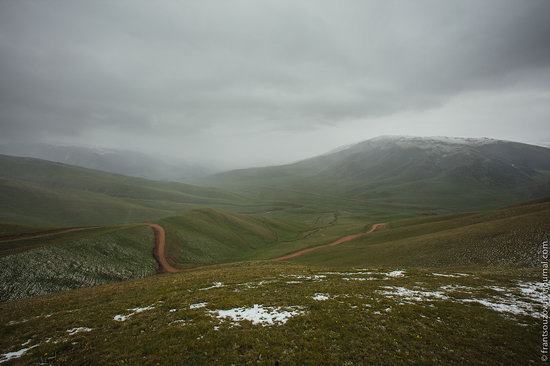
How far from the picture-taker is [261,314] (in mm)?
17703

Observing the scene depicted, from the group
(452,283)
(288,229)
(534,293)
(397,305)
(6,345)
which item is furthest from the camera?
(288,229)

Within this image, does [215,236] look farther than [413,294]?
Yes

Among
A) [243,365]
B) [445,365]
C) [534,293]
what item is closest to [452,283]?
[534,293]

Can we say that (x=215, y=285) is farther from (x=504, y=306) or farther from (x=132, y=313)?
(x=504, y=306)

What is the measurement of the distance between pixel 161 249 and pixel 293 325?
56.3 m

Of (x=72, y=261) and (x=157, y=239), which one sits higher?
(x=72, y=261)

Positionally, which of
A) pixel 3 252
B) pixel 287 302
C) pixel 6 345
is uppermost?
A: pixel 287 302

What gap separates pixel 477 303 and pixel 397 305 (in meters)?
6.42

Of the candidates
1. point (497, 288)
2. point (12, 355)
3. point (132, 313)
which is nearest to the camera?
point (12, 355)

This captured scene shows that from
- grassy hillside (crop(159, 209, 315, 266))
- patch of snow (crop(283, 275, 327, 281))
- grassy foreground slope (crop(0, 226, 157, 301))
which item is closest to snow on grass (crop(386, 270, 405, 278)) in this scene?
patch of snow (crop(283, 275, 327, 281))

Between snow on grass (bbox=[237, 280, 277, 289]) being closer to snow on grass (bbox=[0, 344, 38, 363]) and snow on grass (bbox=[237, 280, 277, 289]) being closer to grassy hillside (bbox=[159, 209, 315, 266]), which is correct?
snow on grass (bbox=[0, 344, 38, 363])

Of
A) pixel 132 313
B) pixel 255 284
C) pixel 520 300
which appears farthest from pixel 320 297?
pixel 520 300

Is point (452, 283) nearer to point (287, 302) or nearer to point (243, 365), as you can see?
point (287, 302)

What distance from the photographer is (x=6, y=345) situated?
53.4 feet
